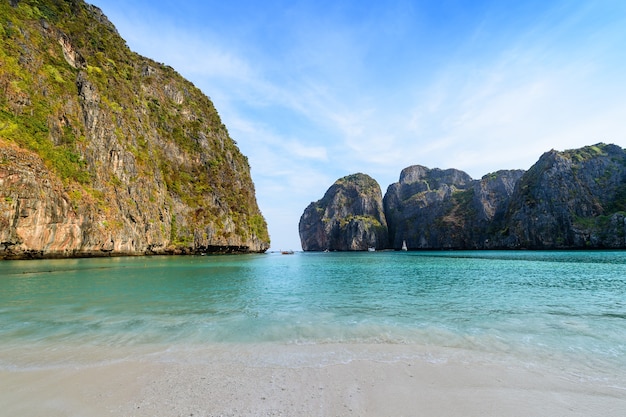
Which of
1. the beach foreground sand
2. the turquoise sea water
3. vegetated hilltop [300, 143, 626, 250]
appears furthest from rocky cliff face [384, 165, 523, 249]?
the beach foreground sand

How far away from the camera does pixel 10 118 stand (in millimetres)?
38219

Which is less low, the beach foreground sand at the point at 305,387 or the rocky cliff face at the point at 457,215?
the rocky cliff face at the point at 457,215

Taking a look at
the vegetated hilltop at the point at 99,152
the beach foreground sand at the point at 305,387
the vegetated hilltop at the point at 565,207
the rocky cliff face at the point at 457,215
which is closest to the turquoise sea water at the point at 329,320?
the beach foreground sand at the point at 305,387

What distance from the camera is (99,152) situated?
5141 cm

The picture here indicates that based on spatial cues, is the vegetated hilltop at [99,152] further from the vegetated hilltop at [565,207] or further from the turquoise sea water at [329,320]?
the vegetated hilltop at [565,207]

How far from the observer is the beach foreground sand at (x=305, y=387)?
4.48 metres

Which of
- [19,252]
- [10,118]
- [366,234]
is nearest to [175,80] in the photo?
[10,118]

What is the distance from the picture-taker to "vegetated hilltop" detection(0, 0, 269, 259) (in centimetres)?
3856

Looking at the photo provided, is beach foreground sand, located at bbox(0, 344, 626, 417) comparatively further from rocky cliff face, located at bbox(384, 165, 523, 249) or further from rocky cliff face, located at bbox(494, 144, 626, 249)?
rocky cliff face, located at bbox(384, 165, 523, 249)

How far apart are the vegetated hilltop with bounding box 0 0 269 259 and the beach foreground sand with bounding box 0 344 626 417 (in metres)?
42.1

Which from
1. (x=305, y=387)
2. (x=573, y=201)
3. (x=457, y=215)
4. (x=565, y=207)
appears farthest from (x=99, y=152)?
(x=457, y=215)

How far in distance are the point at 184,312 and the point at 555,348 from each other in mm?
11732

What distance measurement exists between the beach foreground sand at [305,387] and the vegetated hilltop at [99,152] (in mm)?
42149

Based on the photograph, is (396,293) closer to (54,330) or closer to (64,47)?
(54,330)
